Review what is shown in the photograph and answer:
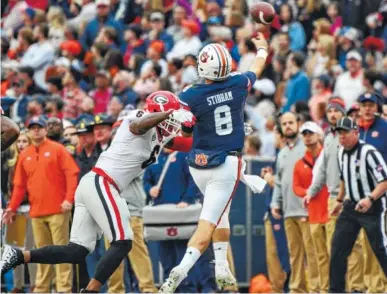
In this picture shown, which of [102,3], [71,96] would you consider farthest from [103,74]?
[102,3]

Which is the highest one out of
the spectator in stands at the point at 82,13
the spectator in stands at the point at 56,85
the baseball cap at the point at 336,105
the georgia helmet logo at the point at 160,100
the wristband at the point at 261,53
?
the spectator in stands at the point at 82,13

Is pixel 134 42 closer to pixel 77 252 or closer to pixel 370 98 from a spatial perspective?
pixel 370 98

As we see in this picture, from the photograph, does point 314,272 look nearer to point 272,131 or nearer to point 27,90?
point 272,131

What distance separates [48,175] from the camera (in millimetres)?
14570

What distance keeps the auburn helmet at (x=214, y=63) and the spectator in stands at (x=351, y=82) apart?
6036 mm

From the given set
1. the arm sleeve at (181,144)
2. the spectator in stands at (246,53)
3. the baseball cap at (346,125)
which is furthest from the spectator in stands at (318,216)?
the spectator in stands at (246,53)

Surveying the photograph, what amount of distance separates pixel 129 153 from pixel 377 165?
8.92ft

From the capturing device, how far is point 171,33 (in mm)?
21656

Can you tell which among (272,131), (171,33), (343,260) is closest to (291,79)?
(272,131)

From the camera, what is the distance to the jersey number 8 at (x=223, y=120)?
11.7 metres

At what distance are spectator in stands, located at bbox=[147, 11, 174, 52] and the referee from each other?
8332 millimetres

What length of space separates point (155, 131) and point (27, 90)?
856cm

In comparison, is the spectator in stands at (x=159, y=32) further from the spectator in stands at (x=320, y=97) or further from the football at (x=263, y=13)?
the football at (x=263, y=13)

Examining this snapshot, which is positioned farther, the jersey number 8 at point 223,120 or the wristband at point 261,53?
the wristband at point 261,53
